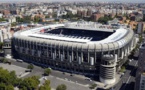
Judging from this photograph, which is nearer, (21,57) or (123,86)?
(123,86)

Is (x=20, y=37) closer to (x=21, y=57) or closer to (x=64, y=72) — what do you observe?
(x=21, y=57)

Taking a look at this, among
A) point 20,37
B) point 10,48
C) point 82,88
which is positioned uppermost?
point 20,37

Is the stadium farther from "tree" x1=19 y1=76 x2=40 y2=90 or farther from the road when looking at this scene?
"tree" x1=19 y1=76 x2=40 y2=90

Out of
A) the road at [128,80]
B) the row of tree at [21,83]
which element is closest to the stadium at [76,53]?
the road at [128,80]

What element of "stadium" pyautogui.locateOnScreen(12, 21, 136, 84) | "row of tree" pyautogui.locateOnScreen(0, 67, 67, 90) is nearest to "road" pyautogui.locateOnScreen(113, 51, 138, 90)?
"stadium" pyautogui.locateOnScreen(12, 21, 136, 84)

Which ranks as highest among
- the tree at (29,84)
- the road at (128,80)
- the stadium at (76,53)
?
the stadium at (76,53)

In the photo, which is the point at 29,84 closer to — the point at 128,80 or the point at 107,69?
the point at 107,69

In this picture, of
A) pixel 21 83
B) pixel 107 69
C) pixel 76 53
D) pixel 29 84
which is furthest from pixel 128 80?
pixel 21 83

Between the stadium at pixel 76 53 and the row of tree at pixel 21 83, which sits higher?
the stadium at pixel 76 53

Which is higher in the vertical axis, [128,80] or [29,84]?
[29,84]

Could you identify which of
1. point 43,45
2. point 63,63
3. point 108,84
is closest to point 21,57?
point 43,45

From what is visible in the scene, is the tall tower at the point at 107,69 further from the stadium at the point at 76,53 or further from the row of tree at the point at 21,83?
the row of tree at the point at 21,83
